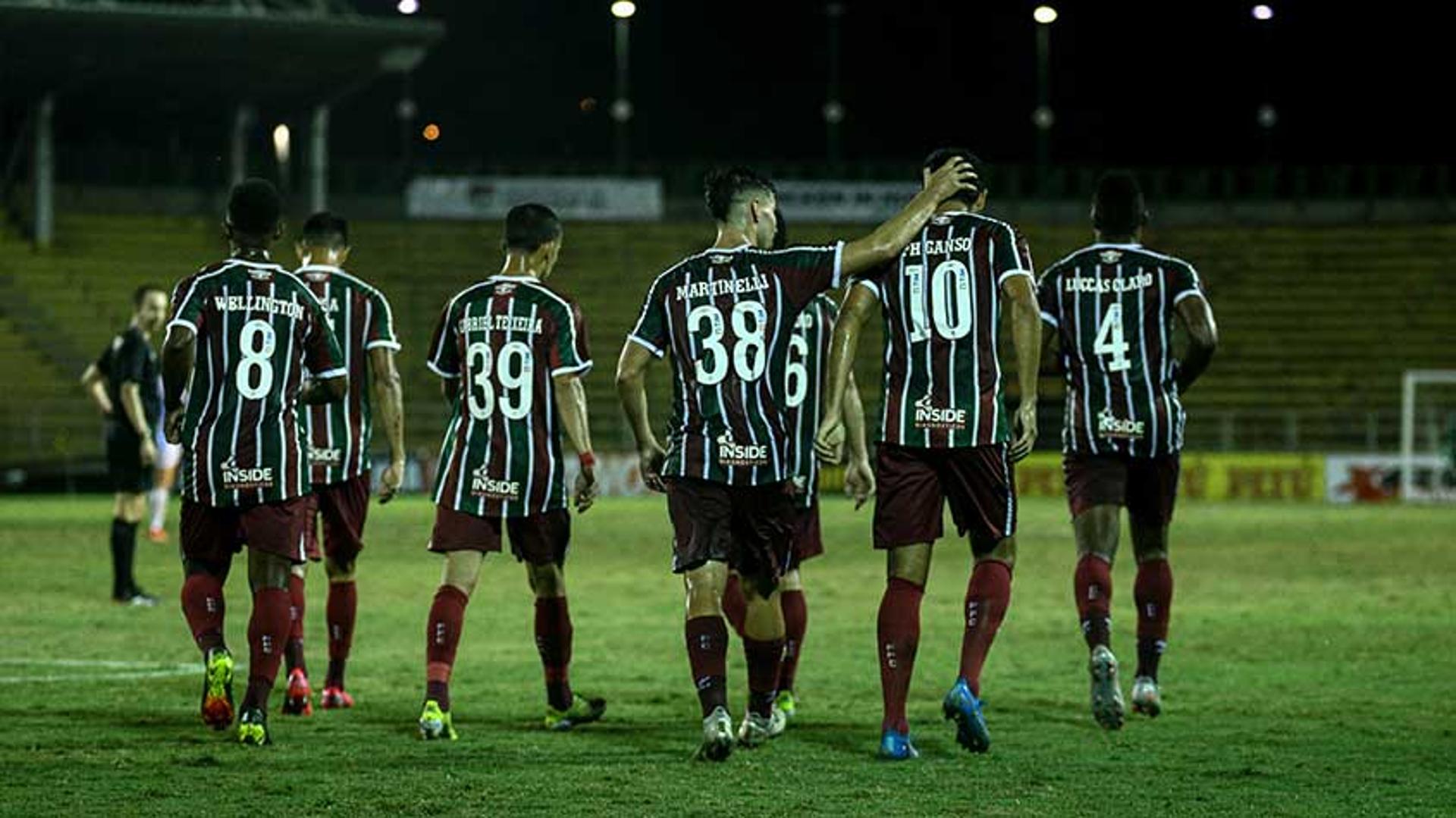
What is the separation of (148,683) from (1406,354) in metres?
36.8

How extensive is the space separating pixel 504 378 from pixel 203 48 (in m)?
31.8

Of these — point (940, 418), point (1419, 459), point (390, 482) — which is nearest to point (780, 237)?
point (940, 418)

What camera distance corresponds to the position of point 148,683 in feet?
36.9

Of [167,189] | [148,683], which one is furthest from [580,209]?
[148,683]

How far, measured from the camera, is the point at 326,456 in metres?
10.6

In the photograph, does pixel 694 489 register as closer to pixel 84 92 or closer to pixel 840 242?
pixel 840 242

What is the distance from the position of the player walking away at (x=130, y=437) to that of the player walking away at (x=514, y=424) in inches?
279

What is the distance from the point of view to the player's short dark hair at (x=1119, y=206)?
1013cm

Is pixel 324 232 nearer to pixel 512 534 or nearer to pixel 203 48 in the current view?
pixel 512 534

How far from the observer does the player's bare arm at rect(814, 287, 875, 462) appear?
8781 millimetres

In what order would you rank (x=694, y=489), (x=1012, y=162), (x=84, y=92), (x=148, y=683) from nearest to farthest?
(x=694, y=489)
(x=148, y=683)
(x=84, y=92)
(x=1012, y=162)

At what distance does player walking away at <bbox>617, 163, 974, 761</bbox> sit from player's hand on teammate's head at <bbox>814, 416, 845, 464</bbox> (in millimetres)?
73

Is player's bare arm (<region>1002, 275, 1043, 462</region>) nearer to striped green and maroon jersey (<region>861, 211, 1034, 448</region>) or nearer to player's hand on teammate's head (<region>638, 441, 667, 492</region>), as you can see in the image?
striped green and maroon jersey (<region>861, 211, 1034, 448</region>)

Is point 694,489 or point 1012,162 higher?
point 1012,162
